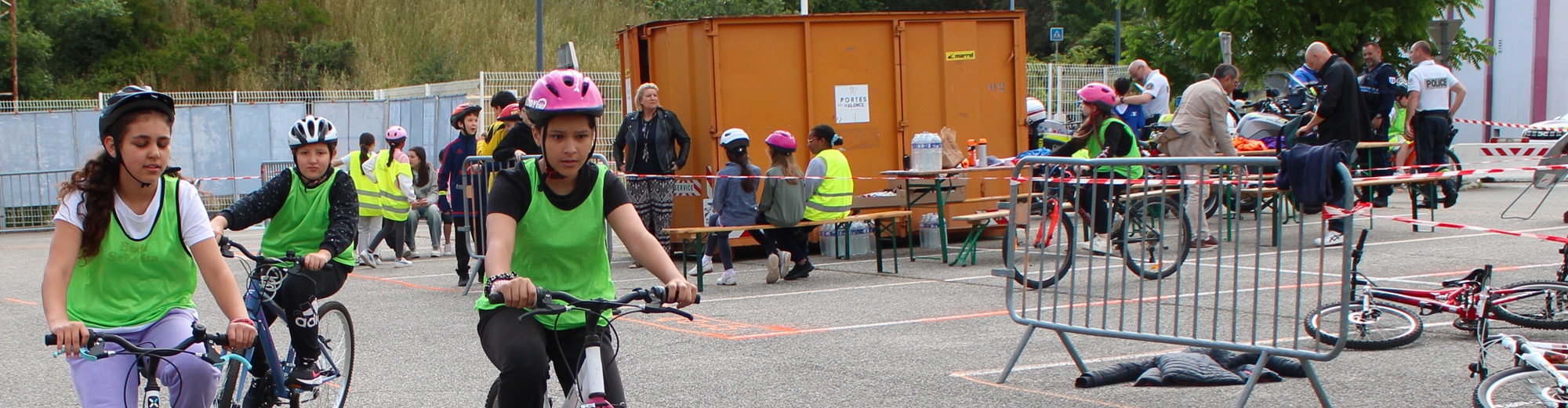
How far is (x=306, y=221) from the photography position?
5.51 metres

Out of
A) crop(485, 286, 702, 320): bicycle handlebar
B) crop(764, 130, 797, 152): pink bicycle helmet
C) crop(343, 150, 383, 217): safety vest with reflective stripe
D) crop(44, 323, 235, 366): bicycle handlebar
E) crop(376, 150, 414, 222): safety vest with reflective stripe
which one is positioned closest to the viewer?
crop(485, 286, 702, 320): bicycle handlebar

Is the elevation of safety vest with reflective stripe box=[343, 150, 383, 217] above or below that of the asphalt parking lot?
above

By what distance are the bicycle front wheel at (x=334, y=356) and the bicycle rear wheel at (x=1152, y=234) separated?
346 cm

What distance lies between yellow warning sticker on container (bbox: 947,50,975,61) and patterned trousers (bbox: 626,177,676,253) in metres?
3.07

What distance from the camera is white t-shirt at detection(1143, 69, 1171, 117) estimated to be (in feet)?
53.2

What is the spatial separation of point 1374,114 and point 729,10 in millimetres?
33878

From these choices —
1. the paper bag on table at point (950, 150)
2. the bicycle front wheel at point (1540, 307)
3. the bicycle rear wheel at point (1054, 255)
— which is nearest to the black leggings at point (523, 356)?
the bicycle rear wheel at point (1054, 255)

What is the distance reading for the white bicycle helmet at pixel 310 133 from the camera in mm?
5551

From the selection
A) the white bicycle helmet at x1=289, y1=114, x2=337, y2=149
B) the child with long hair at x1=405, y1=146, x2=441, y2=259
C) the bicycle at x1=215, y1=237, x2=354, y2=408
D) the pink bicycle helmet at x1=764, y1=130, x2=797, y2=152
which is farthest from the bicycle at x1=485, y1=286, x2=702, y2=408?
the child with long hair at x1=405, y1=146, x2=441, y2=259

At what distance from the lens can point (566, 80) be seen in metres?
3.93

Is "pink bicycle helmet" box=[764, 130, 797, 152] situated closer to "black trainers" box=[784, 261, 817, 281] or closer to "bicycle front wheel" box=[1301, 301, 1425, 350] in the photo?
"black trainers" box=[784, 261, 817, 281]

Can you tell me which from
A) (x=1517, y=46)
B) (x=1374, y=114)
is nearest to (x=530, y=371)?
(x=1374, y=114)

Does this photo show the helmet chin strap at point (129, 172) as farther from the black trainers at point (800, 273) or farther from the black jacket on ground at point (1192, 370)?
the black trainers at point (800, 273)

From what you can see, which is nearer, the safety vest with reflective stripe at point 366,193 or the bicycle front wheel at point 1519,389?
the bicycle front wheel at point 1519,389
